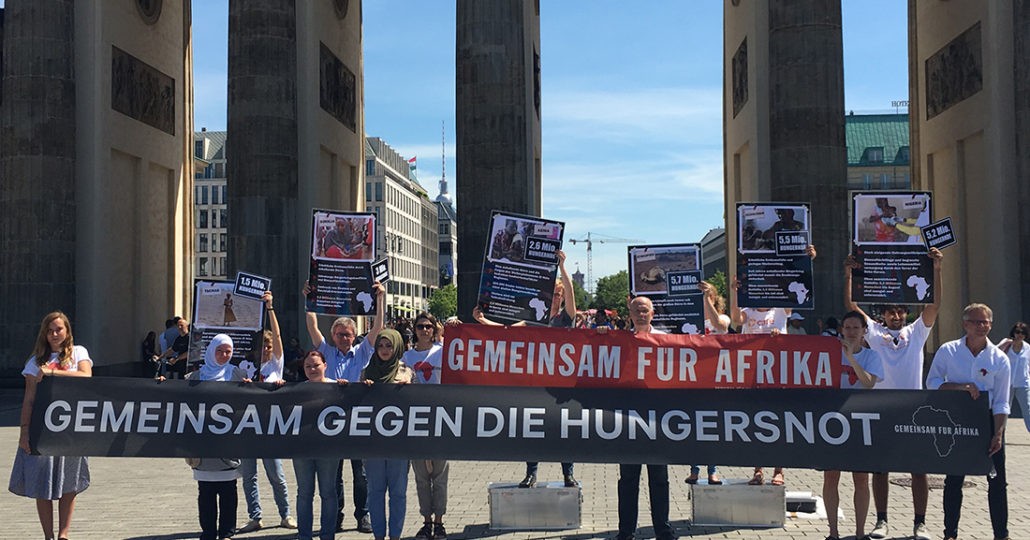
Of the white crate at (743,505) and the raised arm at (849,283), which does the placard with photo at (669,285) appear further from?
the white crate at (743,505)

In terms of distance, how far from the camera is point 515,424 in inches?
360

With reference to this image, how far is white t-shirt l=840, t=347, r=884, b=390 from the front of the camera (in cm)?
948

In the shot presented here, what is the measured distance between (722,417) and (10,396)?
870 inches

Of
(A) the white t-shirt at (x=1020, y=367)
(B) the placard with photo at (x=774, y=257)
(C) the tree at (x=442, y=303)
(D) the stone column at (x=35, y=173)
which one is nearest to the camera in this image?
(A) the white t-shirt at (x=1020, y=367)

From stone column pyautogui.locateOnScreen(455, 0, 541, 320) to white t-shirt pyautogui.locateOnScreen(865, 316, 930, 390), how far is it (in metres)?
17.9

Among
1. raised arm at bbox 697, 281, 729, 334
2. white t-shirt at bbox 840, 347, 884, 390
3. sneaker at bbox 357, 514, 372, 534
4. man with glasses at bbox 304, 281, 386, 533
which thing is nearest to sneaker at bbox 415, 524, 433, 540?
man with glasses at bbox 304, 281, 386, 533

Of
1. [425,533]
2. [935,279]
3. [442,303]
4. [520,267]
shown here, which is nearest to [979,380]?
[935,279]

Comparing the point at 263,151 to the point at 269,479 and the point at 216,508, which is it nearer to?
the point at 269,479

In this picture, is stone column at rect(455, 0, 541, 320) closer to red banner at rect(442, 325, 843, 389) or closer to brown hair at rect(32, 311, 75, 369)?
red banner at rect(442, 325, 843, 389)

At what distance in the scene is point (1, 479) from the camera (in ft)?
45.5

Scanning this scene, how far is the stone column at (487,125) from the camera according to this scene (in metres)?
27.2

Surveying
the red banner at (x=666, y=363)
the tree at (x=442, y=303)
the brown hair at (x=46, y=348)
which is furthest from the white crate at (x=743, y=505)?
the tree at (x=442, y=303)

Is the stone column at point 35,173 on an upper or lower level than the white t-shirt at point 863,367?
upper

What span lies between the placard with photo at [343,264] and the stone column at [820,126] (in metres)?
16.3
